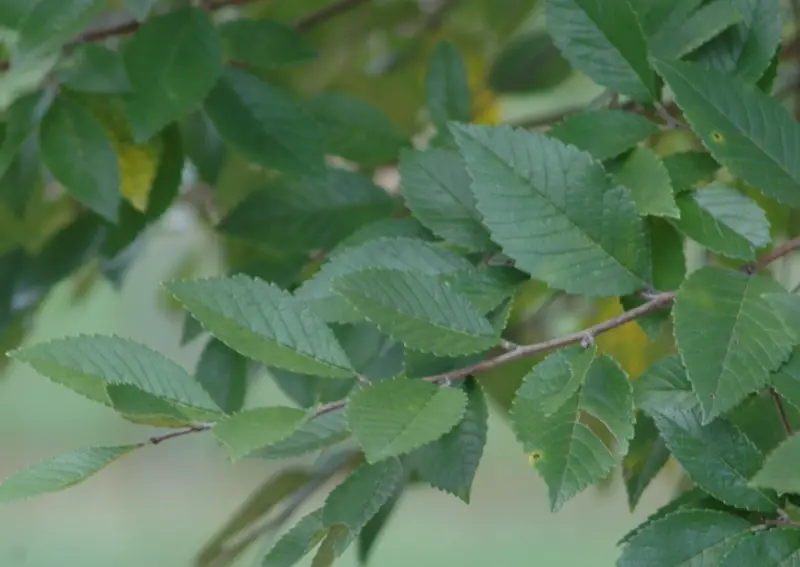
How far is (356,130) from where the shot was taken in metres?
0.45

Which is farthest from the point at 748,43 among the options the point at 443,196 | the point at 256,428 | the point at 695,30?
the point at 256,428

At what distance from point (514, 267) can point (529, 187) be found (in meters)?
0.04

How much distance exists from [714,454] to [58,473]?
0.19 meters

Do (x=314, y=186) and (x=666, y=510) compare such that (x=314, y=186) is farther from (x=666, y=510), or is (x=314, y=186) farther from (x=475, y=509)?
(x=475, y=509)

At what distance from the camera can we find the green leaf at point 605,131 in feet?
1.05

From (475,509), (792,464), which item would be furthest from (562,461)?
(475,509)

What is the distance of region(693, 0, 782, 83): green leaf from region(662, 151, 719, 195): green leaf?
0.03 meters

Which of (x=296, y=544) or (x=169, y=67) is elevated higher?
(x=169, y=67)

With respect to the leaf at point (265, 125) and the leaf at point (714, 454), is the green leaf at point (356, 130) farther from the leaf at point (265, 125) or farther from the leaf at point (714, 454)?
the leaf at point (714, 454)

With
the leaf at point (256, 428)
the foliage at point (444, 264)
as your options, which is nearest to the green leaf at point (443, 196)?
the foliage at point (444, 264)

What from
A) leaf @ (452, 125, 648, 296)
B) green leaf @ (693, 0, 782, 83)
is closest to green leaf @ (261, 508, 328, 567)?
leaf @ (452, 125, 648, 296)

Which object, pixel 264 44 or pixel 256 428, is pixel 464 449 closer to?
pixel 256 428

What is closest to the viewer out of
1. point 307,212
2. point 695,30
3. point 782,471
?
point 782,471

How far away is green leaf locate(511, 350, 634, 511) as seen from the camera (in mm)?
241
